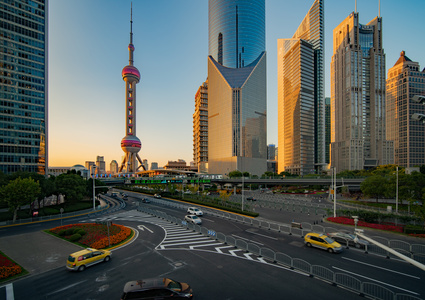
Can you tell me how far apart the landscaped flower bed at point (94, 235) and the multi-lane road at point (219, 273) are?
203cm

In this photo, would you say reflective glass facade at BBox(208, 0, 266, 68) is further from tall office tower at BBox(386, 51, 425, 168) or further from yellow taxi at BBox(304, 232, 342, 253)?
yellow taxi at BBox(304, 232, 342, 253)

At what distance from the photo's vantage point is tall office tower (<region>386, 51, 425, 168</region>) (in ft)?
477

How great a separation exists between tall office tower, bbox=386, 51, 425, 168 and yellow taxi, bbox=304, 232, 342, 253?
564ft

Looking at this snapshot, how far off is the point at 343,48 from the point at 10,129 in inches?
7878

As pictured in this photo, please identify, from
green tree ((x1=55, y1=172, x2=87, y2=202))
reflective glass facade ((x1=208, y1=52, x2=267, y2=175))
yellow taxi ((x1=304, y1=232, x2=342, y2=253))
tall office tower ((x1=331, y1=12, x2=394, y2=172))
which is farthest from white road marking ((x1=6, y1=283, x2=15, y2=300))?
tall office tower ((x1=331, y1=12, x2=394, y2=172))

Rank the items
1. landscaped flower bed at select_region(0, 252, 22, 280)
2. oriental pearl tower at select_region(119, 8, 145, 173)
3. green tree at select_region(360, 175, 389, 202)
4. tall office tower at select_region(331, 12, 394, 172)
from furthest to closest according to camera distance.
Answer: tall office tower at select_region(331, 12, 394, 172), oriental pearl tower at select_region(119, 8, 145, 173), green tree at select_region(360, 175, 389, 202), landscaped flower bed at select_region(0, 252, 22, 280)

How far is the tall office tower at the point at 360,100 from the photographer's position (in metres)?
152

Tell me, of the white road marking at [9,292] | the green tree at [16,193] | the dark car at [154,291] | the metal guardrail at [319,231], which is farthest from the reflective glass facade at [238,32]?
the white road marking at [9,292]

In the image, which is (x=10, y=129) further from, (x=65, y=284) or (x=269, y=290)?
(x=269, y=290)

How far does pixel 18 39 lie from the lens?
250 feet

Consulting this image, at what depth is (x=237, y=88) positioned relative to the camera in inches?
5413

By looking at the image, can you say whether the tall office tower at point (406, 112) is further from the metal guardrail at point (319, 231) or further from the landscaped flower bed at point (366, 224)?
the metal guardrail at point (319, 231)

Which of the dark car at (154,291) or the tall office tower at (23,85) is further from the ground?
the tall office tower at (23,85)

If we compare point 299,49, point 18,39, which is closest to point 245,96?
point 299,49
